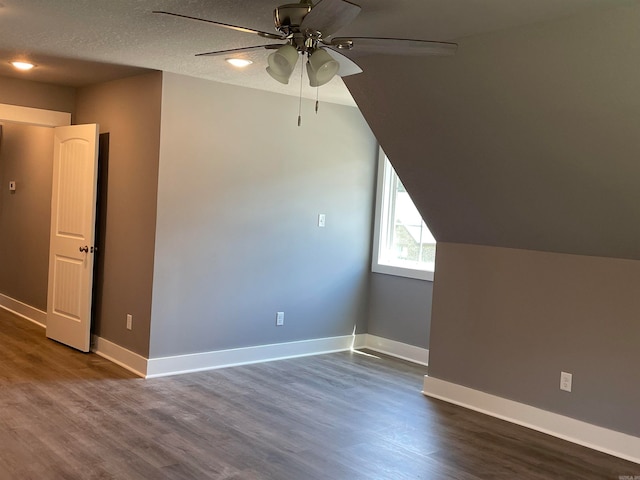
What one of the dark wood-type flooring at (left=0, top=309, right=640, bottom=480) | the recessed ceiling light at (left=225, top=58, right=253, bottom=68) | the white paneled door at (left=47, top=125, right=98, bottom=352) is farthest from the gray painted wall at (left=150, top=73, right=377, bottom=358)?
the white paneled door at (left=47, top=125, right=98, bottom=352)

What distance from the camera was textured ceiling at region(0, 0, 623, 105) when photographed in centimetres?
273

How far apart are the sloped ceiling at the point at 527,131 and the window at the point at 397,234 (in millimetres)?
1335

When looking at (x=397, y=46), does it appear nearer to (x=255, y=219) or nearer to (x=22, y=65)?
(x=255, y=219)

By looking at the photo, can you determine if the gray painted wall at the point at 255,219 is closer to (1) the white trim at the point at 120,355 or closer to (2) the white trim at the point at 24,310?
(1) the white trim at the point at 120,355

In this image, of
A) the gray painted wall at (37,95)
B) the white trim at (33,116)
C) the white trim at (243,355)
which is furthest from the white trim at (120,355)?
the gray painted wall at (37,95)

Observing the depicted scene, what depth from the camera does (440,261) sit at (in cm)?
464

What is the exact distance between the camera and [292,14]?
2.43 m

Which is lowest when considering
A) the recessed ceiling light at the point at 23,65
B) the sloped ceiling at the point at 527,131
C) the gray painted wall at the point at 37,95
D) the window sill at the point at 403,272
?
the window sill at the point at 403,272

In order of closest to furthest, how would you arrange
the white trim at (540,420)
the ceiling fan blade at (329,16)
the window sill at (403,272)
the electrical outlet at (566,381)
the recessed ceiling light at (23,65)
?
the ceiling fan blade at (329,16)
the white trim at (540,420)
the electrical outlet at (566,381)
the recessed ceiling light at (23,65)
the window sill at (403,272)

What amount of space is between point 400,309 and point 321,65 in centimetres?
377

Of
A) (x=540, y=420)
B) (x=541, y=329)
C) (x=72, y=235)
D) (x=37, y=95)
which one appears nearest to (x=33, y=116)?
(x=37, y=95)

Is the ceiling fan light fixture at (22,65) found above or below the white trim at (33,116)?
above

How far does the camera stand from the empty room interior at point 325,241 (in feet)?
9.96

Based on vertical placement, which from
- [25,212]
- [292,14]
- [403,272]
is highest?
[292,14]
